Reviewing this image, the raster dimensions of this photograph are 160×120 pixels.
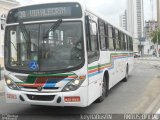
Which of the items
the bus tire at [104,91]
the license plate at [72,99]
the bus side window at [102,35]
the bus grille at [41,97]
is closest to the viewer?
the license plate at [72,99]

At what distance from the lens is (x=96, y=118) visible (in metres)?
7.95

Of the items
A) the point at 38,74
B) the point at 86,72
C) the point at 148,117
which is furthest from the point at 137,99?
the point at 38,74

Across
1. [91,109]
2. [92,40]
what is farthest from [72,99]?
[92,40]

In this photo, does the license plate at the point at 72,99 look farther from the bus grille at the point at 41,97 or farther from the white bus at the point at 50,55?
the bus grille at the point at 41,97

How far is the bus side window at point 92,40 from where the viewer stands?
26.8 feet

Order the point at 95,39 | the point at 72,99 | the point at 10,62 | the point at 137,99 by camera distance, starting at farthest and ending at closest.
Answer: the point at 137,99 < the point at 95,39 < the point at 10,62 < the point at 72,99

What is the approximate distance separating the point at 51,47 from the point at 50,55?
0.21 m

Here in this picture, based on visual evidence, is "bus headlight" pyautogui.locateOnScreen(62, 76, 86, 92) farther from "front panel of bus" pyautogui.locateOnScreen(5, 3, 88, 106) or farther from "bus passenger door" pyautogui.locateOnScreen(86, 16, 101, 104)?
"bus passenger door" pyautogui.locateOnScreen(86, 16, 101, 104)

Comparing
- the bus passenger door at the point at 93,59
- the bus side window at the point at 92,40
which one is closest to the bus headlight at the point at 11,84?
the bus passenger door at the point at 93,59

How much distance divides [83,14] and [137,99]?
4.10 metres

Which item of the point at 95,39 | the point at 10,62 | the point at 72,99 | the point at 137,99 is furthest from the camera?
the point at 137,99

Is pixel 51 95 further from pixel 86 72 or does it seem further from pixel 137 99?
pixel 137 99

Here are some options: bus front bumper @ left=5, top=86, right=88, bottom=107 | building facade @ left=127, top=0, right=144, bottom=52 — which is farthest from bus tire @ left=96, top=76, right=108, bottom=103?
building facade @ left=127, top=0, right=144, bottom=52

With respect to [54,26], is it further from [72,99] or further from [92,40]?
[72,99]
